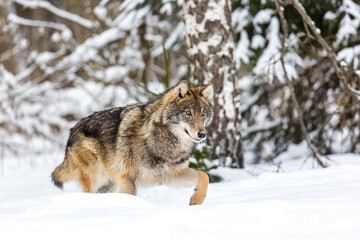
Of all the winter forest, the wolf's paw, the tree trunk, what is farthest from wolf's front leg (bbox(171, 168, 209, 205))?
the tree trunk

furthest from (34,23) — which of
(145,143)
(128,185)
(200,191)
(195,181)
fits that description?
(200,191)

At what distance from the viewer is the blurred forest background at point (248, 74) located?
6328mm

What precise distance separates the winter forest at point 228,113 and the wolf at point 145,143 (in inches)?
12.8

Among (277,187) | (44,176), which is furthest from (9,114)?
(277,187)

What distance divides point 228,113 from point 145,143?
5.82 ft

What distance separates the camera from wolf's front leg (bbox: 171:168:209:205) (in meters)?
3.84

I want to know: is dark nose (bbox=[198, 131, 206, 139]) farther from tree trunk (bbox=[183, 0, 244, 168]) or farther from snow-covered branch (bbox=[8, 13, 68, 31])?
snow-covered branch (bbox=[8, 13, 68, 31])

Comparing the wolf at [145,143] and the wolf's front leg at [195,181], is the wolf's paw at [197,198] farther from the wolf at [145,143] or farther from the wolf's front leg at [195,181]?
the wolf at [145,143]

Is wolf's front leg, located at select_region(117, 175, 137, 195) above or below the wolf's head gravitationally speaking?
below

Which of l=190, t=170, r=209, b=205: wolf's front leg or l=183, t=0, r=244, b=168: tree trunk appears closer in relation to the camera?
l=190, t=170, r=209, b=205: wolf's front leg

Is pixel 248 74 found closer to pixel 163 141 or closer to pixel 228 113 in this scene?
pixel 228 113

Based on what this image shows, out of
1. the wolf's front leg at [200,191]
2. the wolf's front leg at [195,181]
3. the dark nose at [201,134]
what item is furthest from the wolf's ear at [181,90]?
the wolf's front leg at [200,191]

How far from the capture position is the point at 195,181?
4309 millimetres

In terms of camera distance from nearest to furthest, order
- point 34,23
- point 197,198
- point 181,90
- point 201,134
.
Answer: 1. point 197,198
2. point 201,134
3. point 181,90
4. point 34,23
